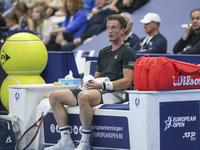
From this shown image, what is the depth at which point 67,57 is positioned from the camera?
7.03 metres

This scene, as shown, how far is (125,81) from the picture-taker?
5395 mm

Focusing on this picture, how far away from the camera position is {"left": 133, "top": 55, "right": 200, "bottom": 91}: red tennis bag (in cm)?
466

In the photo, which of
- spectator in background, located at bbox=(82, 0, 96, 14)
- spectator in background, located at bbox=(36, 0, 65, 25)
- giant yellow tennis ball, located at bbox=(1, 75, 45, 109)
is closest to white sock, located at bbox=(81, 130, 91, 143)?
giant yellow tennis ball, located at bbox=(1, 75, 45, 109)

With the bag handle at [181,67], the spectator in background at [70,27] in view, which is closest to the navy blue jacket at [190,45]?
the bag handle at [181,67]

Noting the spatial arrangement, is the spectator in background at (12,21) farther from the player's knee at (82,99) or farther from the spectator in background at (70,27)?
the player's knee at (82,99)

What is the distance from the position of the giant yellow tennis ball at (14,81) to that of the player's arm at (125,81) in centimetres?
147

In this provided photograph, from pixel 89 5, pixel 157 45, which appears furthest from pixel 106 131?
pixel 89 5

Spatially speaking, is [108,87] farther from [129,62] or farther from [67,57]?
[67,57]

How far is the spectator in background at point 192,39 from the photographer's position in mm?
7520

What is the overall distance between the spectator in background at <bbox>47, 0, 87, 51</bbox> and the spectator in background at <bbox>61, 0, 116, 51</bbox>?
138 millimetres

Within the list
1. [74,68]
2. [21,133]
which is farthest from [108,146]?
[74,68]

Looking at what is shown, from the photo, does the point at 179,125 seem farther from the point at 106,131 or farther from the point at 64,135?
the point at 64,135

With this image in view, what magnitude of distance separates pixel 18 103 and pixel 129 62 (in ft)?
4.55

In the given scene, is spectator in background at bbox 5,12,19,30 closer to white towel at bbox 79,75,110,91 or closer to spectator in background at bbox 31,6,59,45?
spectator in background at bbox 31,6,59,45
